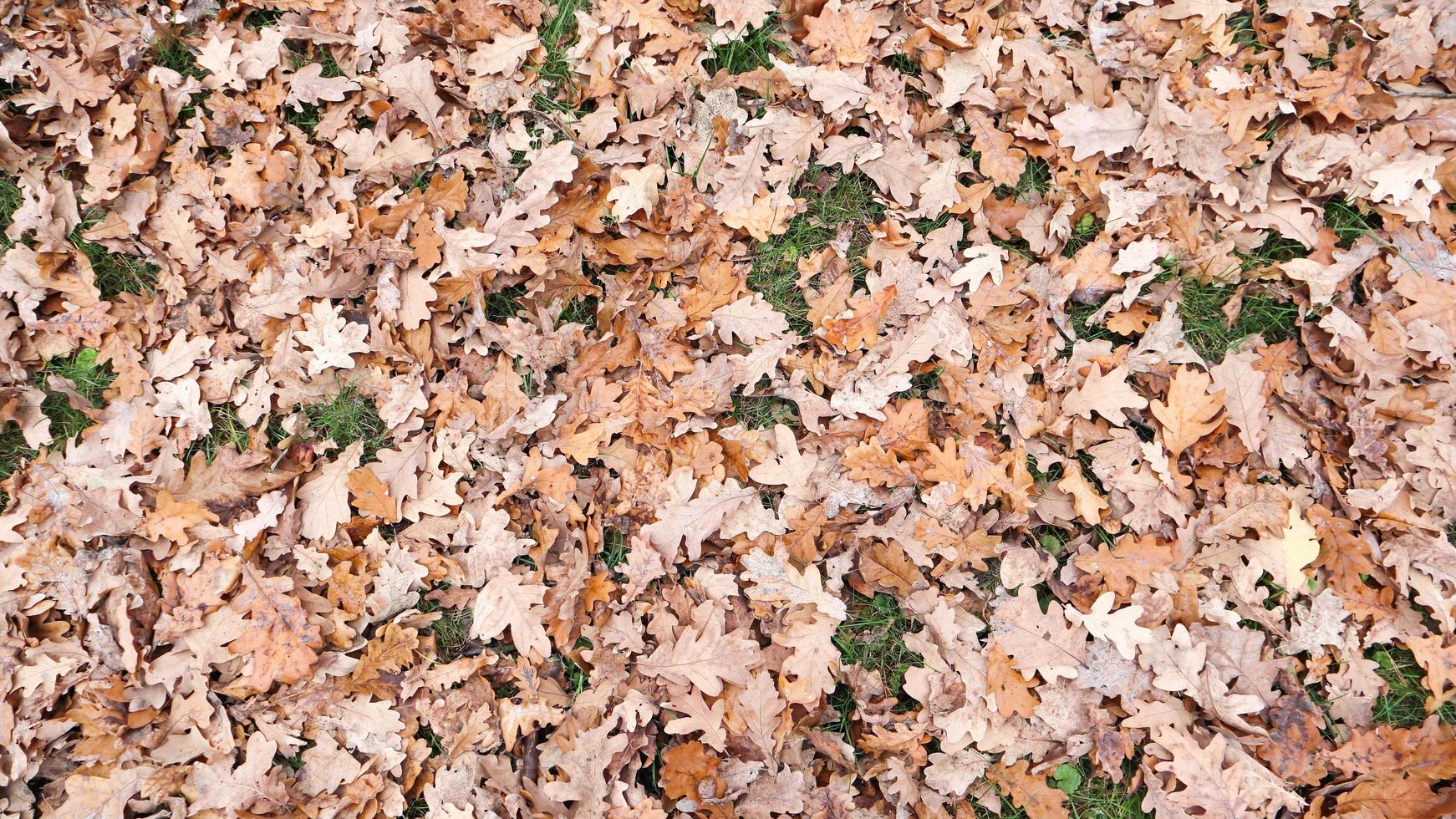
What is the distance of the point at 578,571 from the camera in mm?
2842

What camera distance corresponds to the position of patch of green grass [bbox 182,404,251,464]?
3.02 m

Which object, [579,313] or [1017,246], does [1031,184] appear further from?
[579,313]

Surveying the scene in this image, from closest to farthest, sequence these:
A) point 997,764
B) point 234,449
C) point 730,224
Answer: point 997,764 → point 234,449 → point 730,224

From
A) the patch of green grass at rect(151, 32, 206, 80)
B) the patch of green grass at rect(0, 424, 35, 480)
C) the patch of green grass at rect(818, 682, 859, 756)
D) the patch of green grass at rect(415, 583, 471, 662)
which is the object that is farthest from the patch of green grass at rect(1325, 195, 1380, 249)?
the patch of green grass at rect(0, 424, 35, 480)

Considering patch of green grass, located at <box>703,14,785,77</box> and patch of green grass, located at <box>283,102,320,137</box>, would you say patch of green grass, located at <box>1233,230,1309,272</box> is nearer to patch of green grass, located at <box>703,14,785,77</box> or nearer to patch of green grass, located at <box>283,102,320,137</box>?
patch of green grass, located at <box>703,14,785,77</box>

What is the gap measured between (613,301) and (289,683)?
1718mm

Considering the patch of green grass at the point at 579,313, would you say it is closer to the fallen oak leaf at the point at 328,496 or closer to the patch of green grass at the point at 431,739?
the fallen oak leaf at the point at 328,496

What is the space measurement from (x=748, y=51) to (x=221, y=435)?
2538 millimetres

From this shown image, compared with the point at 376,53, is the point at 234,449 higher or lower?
lower

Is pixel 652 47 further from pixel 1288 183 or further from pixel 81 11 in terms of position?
pixel 1288 183

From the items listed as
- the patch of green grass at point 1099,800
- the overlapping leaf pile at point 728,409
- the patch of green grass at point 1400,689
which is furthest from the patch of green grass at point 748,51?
the patch of green grass at point 1400,689

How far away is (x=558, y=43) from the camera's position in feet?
11.1

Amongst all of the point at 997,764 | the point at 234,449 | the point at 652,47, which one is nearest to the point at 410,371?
the point at 234,449

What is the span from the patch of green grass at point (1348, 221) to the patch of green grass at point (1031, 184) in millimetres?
1072
